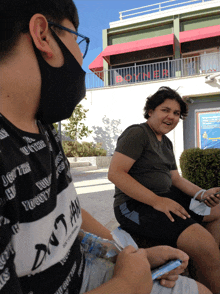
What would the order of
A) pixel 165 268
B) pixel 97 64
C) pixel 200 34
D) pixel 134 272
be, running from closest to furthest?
pixel 134 272 → pixel 165 268 → pixel 200 34 → pixel 97 64

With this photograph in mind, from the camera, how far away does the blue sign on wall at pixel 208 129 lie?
1213 centimetres

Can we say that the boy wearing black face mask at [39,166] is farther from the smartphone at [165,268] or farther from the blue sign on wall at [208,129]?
the blue sign on wall at [208,129]

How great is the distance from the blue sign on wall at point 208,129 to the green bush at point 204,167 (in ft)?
28.9

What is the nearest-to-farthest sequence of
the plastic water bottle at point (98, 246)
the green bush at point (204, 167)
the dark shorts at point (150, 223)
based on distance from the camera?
the plastic water bottle at point (98, 246) → the dark shorts at point (150, 223) → the green bush at point (204, 167)

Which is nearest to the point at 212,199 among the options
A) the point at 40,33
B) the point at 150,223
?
the point at 150,223

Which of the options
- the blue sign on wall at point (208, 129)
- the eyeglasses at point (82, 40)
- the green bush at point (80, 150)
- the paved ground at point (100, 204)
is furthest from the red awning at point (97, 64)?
the eyeglasses at point (82, 40)

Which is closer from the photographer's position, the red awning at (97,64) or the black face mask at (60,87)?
the black face mask at (60,87)

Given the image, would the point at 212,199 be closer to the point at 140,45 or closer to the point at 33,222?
the point at 33,222

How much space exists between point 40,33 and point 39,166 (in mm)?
382

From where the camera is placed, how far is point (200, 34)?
11805mm

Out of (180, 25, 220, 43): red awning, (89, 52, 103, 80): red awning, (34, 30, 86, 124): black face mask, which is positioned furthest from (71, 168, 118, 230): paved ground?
(89, 52, 103, 80): red awning

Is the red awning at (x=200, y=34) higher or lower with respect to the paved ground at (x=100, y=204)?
higher

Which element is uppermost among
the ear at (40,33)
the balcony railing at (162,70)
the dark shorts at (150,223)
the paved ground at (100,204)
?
the balcony railing at (162,70)

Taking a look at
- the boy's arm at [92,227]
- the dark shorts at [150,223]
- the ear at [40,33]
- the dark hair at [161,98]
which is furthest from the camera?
the dark hair at [161,98]
